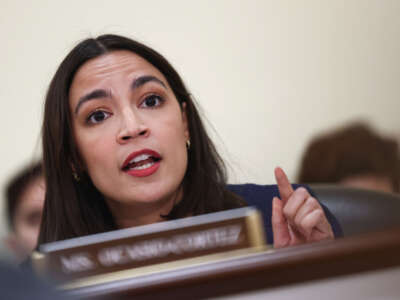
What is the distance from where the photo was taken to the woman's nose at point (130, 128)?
653mm

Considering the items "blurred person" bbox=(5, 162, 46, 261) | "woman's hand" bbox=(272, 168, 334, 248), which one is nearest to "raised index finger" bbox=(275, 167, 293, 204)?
"woman's hand" bbox=(272, 168, 334, 248)

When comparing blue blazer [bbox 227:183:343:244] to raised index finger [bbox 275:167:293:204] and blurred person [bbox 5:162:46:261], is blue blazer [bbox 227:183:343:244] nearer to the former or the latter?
raised index finger [bbox 275:167:293:204]

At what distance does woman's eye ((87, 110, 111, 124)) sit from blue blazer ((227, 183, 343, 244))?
0.76 ft

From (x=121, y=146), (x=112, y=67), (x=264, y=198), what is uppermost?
(x=112, y=67)

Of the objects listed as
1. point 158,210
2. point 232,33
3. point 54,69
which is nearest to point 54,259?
point 158,210

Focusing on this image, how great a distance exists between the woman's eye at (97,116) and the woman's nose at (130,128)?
0.03 m

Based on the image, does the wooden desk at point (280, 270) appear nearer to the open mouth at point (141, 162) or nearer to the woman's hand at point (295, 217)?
the woman's hand at point (295, 217)

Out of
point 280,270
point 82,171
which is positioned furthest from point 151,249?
point 82,171

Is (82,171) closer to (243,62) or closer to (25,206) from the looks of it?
(25,206)

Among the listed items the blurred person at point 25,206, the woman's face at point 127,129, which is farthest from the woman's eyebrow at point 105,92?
the blurred person at point 25,206

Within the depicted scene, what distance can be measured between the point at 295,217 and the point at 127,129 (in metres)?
0.24

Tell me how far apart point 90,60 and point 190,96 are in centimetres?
16

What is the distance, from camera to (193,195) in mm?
741

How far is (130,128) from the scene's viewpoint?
2.14 feet
